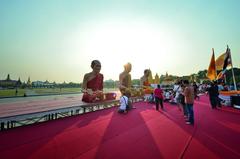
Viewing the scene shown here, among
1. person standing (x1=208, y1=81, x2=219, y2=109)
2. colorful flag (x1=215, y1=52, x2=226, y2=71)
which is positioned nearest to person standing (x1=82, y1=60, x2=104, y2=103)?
person standing (x1=208, y1=81, x2=219, y2=109)

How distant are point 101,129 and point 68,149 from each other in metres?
1.87

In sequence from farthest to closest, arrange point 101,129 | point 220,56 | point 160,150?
point 220,56
point 101,129
point 160,150

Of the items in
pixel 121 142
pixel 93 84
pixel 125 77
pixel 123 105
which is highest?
pixel 125 77

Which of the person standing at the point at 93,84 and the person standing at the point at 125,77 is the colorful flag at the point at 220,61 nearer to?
the person standing at the point at 125,77

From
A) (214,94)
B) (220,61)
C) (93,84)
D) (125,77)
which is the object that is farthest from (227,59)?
(93,84)

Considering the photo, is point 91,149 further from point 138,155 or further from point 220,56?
point 220,56

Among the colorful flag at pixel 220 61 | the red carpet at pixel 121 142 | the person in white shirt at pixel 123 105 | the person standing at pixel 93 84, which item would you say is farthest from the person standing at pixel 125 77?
the colorful flag at pixel 220 61

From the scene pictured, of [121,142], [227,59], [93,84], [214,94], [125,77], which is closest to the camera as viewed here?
[121,142]

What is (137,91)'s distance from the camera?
13.9 metres

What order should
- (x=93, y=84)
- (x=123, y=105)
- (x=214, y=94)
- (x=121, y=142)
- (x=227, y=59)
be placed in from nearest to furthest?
(x=121, y=142) < (x=123, y=105) < (x=93, y=84) < (x=214, y=94) < (x=227, y=59)

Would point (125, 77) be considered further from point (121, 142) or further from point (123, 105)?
point (121, 142)

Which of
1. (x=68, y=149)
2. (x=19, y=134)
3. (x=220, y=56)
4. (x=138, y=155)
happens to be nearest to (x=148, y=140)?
(x=138, y=155)

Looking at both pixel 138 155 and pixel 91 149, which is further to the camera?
pixel 91 149

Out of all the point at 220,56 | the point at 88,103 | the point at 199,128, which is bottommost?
the point at 199,128
